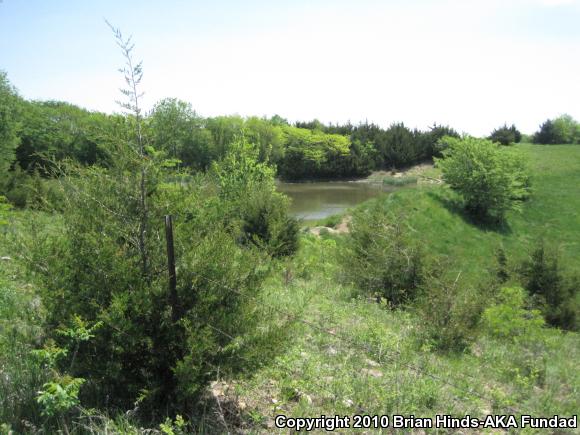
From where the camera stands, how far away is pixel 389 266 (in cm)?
912

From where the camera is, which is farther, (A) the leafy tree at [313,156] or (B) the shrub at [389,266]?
(A) the leafy tree at [313,156]

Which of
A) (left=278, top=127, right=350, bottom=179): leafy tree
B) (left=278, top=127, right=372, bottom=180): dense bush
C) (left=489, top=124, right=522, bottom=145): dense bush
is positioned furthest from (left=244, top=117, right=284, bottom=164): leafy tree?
(left=489, top=124, right=522, bottom=145): dense bush

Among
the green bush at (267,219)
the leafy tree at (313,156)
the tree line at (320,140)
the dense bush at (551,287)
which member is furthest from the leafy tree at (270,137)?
the dense bush at (551,287)

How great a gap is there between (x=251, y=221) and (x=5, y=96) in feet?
82.6

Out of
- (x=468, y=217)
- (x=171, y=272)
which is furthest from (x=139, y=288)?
(x=468, y=217)

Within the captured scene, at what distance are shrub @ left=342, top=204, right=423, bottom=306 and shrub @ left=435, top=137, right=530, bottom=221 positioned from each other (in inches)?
623

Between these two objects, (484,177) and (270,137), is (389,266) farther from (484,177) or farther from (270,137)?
(270,137)

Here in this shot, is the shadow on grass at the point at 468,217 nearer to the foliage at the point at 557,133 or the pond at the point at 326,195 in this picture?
the pond at the point at 326,195

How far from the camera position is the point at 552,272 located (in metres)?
10.8

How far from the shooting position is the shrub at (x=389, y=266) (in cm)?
893

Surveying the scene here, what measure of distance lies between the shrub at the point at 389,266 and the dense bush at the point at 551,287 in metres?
3.79

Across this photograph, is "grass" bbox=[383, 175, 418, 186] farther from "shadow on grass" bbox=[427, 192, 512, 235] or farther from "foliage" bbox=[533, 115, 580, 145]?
"shadow on grass" bbox=[427, 192, 512, 235]

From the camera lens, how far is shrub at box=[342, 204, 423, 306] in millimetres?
8930

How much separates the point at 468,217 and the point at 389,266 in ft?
54.6
